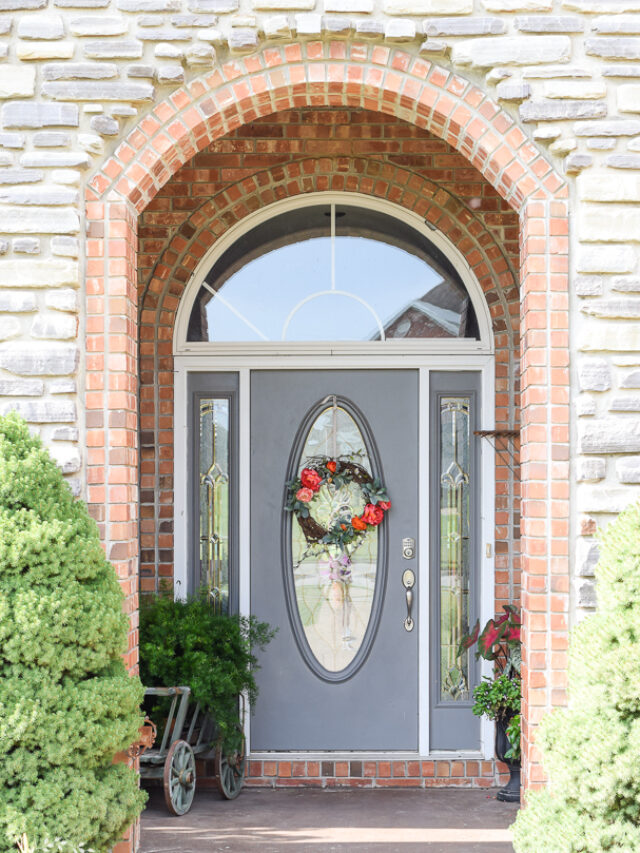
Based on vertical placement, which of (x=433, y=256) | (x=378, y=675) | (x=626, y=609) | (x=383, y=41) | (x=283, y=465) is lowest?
(x=378, y=675)

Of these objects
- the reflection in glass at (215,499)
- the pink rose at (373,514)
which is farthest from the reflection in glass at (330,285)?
the pink rose at (373,514)

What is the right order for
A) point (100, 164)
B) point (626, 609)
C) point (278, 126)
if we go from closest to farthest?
point (626, 609)
point (100, 164)
point (278, 126)

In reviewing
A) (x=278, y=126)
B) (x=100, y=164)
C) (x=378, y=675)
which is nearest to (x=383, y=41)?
(x=100, y=164)

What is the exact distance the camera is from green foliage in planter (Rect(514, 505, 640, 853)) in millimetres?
2809

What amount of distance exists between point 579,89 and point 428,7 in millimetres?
658

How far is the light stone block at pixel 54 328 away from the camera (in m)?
3.31

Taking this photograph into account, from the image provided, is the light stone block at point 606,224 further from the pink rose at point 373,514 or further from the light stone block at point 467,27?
the pink rose at point 373,514

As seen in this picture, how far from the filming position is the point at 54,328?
3311 mm

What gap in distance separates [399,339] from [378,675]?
187cm

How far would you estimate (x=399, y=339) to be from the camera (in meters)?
4.87

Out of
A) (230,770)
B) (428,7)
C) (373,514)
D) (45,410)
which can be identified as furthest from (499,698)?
(428,7)

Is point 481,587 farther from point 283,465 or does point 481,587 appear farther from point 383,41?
point 383,41

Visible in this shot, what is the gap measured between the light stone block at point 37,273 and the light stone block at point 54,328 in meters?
0.14

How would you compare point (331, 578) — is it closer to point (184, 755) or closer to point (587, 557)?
point (184, 755)
